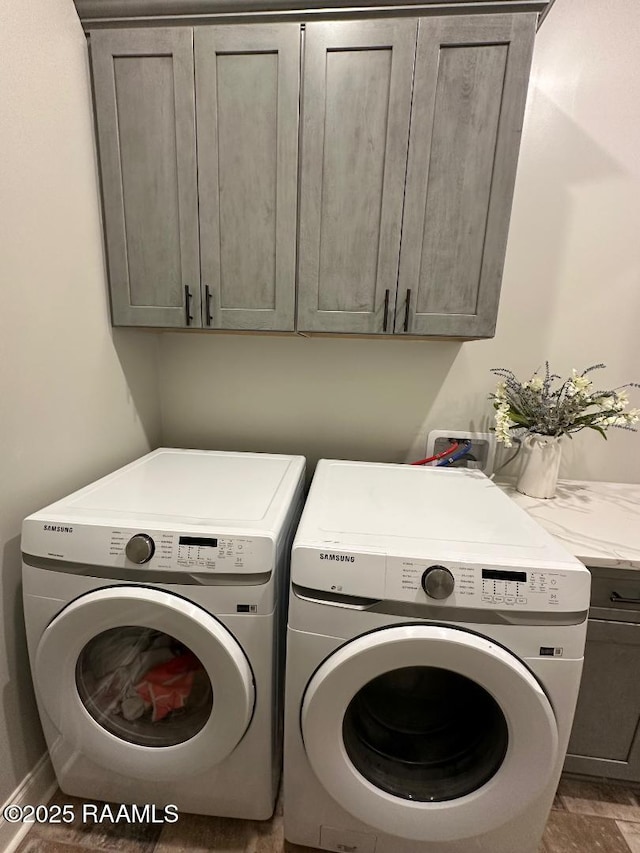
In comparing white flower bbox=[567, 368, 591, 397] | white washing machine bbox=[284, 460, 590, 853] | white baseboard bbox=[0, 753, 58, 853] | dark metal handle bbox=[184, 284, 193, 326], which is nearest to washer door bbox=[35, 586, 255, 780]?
white washing machine bbox=[284, 460, 590, 853]

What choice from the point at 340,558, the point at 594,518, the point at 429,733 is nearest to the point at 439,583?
the point at 340,558

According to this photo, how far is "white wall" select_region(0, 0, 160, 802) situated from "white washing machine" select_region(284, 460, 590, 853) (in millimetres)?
792

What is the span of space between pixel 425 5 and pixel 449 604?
1557 mm

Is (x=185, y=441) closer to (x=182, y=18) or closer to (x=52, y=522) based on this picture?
(x=52, y=522)

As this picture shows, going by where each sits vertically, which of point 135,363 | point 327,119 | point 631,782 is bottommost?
point 631,782

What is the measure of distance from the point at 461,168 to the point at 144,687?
1.75 m

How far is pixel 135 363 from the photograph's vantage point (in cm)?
159

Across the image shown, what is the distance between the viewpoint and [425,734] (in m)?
1.06

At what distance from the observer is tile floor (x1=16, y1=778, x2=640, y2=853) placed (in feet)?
3.61

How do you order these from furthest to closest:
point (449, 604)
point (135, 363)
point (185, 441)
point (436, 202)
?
point (185, 441) → point (135, 363) → point (436, 202) → point (449, 604)

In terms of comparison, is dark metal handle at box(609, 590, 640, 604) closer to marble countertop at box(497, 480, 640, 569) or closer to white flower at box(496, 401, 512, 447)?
marble countertop at box(497, 480, 640, 569)

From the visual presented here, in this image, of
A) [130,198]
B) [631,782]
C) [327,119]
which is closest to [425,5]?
[327,119]

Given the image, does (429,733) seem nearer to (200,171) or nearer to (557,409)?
(557,409)

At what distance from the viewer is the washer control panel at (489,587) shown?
0.84 m
